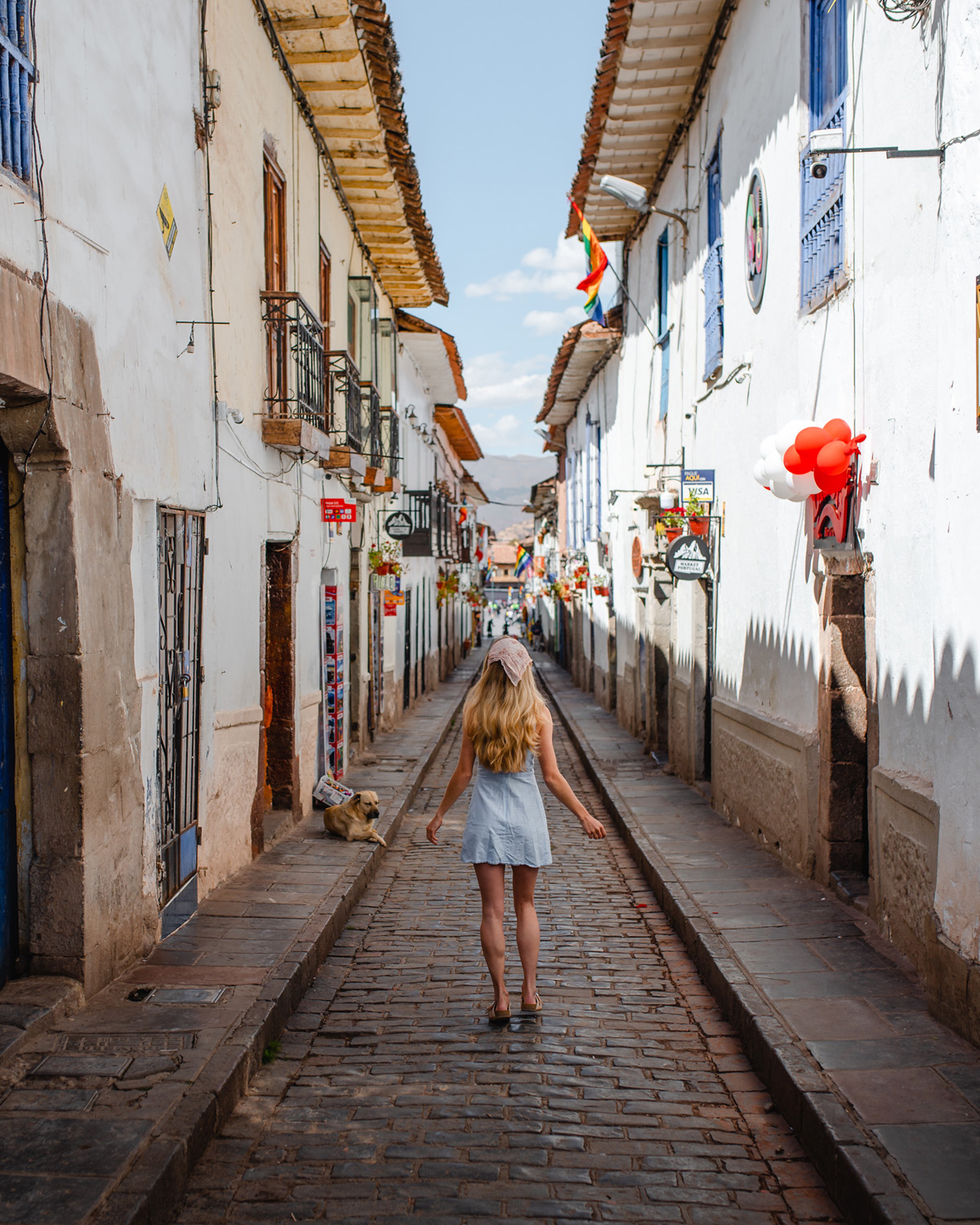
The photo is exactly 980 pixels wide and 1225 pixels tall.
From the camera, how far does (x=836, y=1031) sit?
4961 mm

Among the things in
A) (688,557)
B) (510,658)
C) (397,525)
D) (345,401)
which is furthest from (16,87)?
(397,525)

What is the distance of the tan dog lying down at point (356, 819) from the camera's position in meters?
9.25

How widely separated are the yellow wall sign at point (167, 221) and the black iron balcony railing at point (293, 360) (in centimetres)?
214

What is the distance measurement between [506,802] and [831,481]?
115 inches

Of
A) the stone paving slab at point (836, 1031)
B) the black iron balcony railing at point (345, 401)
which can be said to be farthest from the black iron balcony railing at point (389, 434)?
the stone paving slab at point (836, 1031)

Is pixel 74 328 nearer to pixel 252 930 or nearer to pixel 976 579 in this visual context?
pixel 252 930

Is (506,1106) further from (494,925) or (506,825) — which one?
(506,825)

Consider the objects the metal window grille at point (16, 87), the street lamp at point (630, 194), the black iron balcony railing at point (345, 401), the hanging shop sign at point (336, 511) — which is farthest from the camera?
the street lamp at point (630, 194)

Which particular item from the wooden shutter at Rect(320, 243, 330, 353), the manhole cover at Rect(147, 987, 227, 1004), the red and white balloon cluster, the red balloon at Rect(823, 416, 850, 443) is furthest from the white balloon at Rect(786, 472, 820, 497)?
the wooden shutter at Rect(320, 243, 330, 353)

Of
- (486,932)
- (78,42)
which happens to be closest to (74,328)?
(78,42)

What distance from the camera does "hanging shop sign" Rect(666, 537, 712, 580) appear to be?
10859 mm

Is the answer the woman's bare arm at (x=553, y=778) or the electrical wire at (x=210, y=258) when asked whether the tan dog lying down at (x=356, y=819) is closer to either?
the electrical wire at (x=210, y=258)

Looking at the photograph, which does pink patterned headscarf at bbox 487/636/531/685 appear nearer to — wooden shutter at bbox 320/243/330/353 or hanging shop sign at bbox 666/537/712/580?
hanging shop sign at bbox 666/537/712/580

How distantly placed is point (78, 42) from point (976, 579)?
15.4ft
